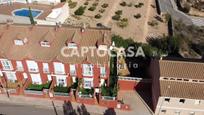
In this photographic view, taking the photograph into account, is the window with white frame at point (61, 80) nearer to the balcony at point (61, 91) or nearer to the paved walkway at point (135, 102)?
the balcony at point (61, 91)

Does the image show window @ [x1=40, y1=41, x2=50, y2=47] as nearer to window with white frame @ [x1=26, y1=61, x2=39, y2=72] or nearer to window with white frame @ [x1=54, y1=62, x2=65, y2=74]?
window with white frame @ [x1=26, y1=61, x2=39, y2=72]

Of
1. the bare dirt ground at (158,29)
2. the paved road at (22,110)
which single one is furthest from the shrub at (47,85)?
the bare dirt ground at (158,29)

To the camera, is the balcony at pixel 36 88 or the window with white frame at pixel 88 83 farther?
the balcony at pixel 36 88

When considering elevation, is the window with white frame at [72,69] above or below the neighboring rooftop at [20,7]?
below

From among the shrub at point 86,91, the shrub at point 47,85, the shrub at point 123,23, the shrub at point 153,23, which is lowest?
the shrub at point 86,91

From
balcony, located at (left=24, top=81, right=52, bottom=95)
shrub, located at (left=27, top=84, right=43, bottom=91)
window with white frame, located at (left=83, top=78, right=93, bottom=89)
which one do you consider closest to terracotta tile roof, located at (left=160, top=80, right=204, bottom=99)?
window with white frame, located at (left=83, top=78, right=93, bottom=89)
